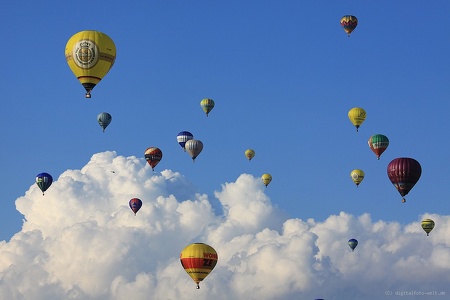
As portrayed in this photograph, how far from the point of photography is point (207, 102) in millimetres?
181875

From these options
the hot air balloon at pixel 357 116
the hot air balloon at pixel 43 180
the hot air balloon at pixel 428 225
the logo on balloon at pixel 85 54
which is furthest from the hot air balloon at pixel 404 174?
the hot air balloon at pixel 43 180

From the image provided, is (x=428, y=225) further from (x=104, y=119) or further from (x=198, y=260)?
(x=104, y=119)

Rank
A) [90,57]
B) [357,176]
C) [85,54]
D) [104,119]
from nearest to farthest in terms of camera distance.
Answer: [90,57], [85,54], [104,119], [357,176]

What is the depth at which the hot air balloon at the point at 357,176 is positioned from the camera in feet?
624

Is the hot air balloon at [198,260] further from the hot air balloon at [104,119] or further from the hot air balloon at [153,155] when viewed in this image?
the hot air balloon at [153,155]

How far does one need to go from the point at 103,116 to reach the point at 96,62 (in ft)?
202

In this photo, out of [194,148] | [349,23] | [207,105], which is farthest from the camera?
[207,105]

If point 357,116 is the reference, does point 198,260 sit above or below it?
below

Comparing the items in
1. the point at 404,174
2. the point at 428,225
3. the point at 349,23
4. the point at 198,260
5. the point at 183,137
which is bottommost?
the point at 198,260

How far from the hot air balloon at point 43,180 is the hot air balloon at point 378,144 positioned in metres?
56.3

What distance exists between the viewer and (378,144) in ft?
538

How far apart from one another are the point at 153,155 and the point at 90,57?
241ft

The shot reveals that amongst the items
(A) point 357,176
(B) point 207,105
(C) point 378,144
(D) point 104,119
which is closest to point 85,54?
(D) point 104,119

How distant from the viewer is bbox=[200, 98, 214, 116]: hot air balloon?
18100cm
